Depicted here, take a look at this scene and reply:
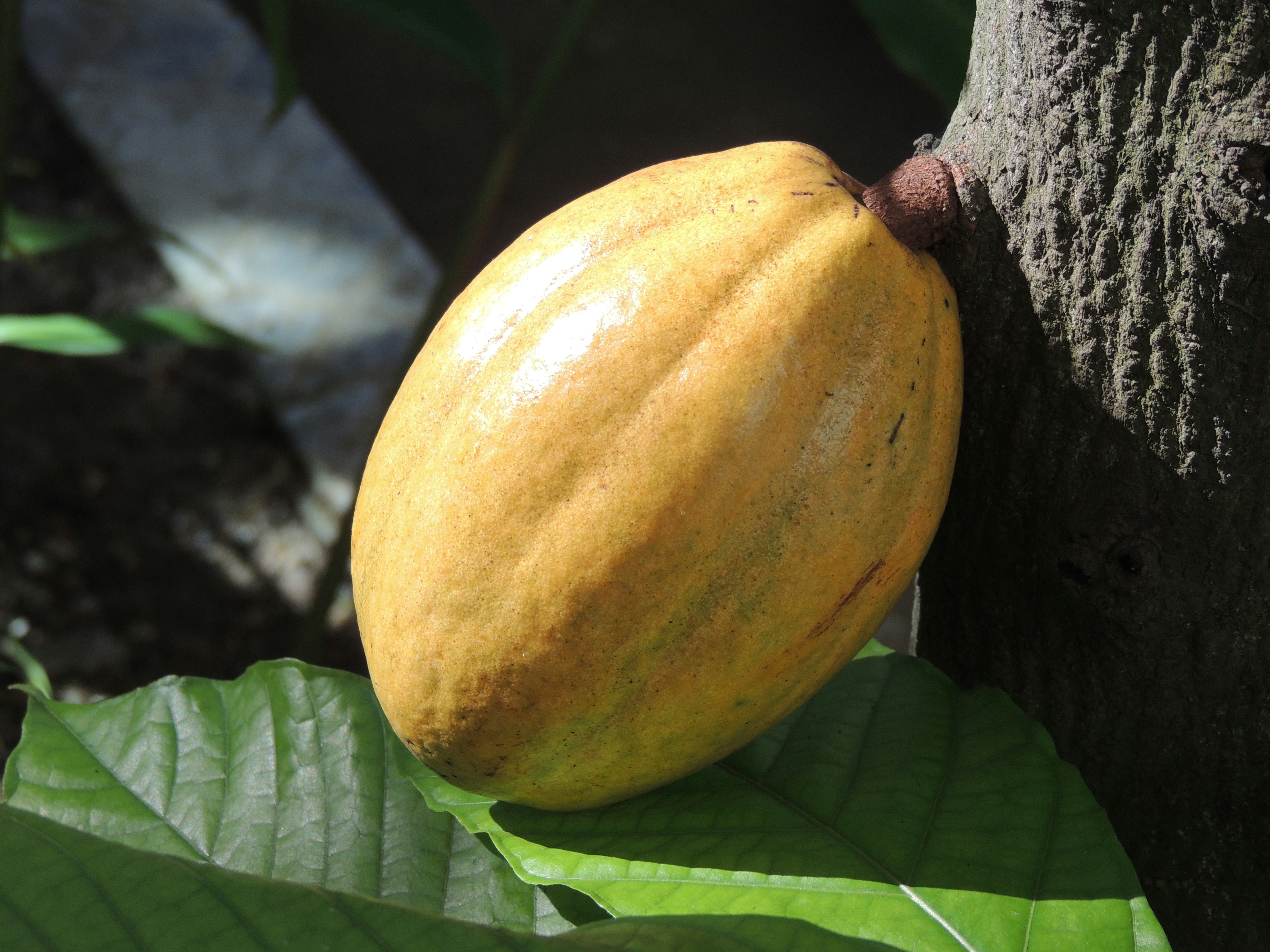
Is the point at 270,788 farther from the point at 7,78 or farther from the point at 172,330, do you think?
the point at 7,78

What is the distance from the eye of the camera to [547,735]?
1.76 feet

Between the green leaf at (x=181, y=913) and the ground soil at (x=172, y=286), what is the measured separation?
82 cm

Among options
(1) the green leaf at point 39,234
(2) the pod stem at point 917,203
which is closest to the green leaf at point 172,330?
(1) the green leaf at point 39,234

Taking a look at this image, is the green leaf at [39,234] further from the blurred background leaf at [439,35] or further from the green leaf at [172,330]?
the blurred background leaf at [439,35]

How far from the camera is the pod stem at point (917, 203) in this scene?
0.56 m

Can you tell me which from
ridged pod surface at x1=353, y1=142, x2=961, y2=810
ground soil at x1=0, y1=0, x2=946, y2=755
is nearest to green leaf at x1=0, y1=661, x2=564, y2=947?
ridged pod surface at x1=353, y1=142, x2=961, y2=810

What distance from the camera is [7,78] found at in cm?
129

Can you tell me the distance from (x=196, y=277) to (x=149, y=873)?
84.5 inches

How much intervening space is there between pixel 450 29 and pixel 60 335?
56cm

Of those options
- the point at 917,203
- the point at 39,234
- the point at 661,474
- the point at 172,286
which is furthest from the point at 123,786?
the point at 172,286

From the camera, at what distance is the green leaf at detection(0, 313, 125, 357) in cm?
116

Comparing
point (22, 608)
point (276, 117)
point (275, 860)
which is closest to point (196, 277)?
point (22, 608)

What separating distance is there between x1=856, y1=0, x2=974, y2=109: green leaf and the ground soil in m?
0.92

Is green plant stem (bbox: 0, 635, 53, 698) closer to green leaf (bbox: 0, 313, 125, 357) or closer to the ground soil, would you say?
the ground soil
